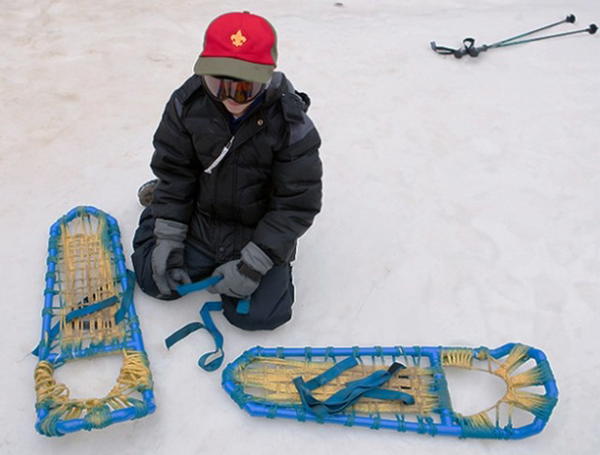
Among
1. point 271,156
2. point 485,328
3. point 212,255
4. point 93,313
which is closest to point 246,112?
point 271,156

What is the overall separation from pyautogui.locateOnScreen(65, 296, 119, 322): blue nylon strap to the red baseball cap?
0.76 meters

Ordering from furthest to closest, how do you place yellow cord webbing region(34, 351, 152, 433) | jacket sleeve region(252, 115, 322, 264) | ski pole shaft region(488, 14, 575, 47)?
ski pole shaft region(488, 14, 575, 47) < jacket sleeve region(252, 115, 322, 264) < yellow cord webbing region(34, 351, 152, 433)

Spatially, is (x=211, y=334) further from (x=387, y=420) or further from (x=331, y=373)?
(x=387, y=420)

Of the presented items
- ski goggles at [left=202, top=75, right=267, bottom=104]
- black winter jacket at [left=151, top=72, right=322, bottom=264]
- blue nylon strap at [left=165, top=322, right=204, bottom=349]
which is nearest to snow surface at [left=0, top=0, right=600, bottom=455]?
blue nylon strap at [left=165, top=322, right=204, bottom=349]

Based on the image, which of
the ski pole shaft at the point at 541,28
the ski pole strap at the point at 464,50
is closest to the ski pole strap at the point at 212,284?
the ski pole strap at the point at 464,50

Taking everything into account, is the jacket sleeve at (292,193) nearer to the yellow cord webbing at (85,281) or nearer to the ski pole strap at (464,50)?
the yellow cord webbing at (85,281)

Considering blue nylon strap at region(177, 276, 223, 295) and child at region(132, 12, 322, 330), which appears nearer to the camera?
child at region(132, 12, 322, 330)

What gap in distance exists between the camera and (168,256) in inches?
65.7

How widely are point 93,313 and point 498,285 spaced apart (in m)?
1.26

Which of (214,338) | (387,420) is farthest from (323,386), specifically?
(214,338)

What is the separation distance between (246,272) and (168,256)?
24 centimetres

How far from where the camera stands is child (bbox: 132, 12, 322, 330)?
1.29m

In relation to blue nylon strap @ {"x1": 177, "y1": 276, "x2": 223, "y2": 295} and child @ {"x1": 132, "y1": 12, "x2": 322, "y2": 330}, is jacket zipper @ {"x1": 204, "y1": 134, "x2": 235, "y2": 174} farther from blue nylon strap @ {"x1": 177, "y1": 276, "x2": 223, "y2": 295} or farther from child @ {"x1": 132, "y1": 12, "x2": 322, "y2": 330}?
blue nylon strap @ {"x1": 177, "y1": 276, "x2": 223, "y2": 295}

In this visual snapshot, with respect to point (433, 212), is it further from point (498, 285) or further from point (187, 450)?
point (187, 450)
